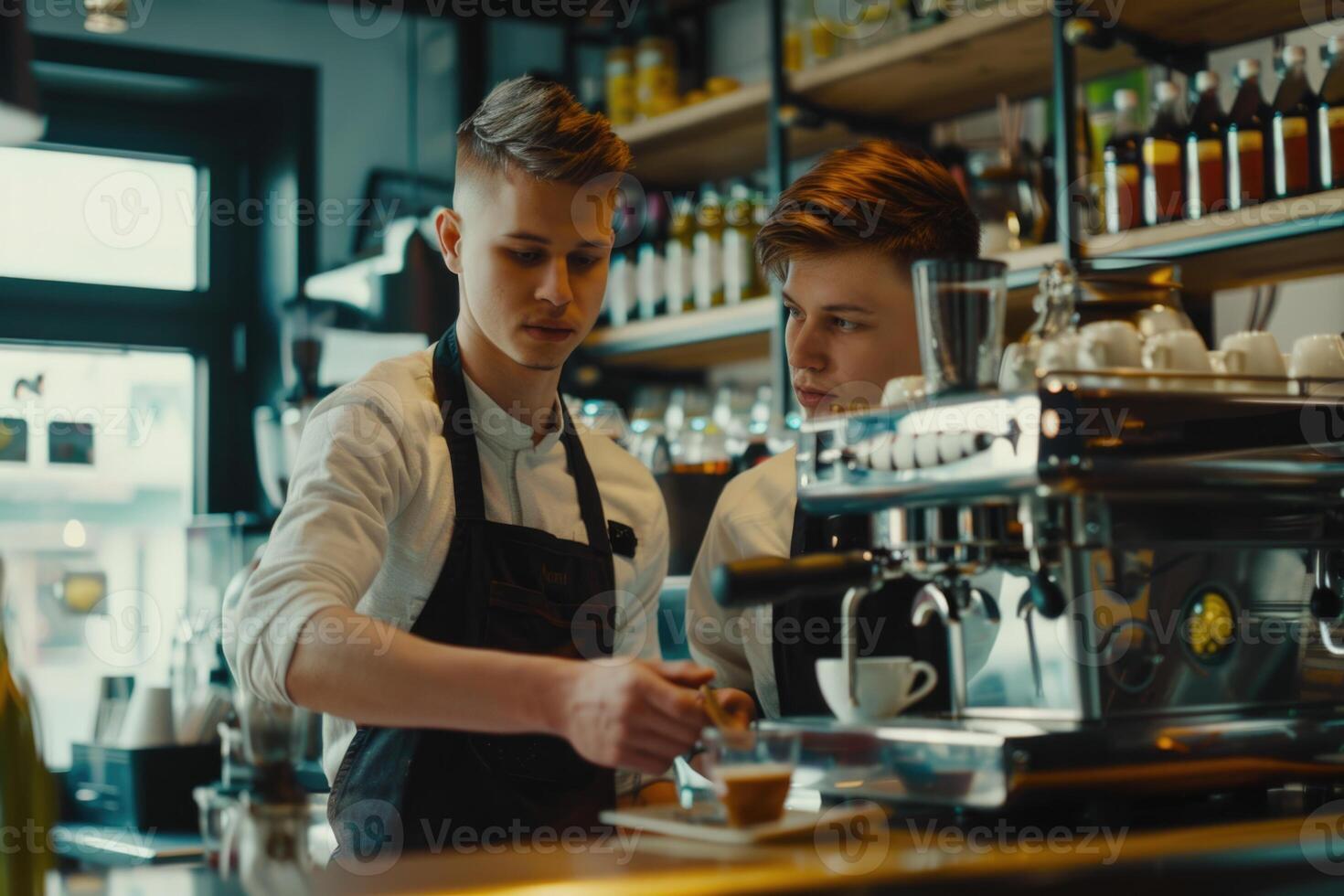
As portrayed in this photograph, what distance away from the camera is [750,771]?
103cm

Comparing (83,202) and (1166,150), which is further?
(83,202)

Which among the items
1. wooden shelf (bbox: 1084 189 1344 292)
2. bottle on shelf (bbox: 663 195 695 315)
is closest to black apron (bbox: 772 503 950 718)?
wooden shelf (bbox: 1084 189 1344 292)

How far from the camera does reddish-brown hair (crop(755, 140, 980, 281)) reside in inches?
68.8

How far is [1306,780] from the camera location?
129 centimetres

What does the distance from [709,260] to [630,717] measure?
2389mm

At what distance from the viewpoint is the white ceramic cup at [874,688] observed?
49.1 inches

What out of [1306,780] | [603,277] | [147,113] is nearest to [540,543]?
[603,277]

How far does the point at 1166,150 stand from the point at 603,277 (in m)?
1.22

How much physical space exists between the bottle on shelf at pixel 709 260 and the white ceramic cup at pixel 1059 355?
2137 millimetres

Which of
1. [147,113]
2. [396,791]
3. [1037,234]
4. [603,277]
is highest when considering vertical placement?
[147,113]

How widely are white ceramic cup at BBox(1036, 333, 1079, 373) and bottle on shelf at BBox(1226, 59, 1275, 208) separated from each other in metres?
1.21

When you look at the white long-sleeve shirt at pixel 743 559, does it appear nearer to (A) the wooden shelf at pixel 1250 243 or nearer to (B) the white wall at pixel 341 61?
(A) the wooden shelf at pixel 1250 243

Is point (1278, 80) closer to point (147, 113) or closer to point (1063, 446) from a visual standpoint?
point (1063, 446)

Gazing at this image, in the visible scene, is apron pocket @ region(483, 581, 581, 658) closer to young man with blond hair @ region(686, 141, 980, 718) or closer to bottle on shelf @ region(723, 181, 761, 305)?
young man with blond hair @ region(686, 141, 980, 718)
